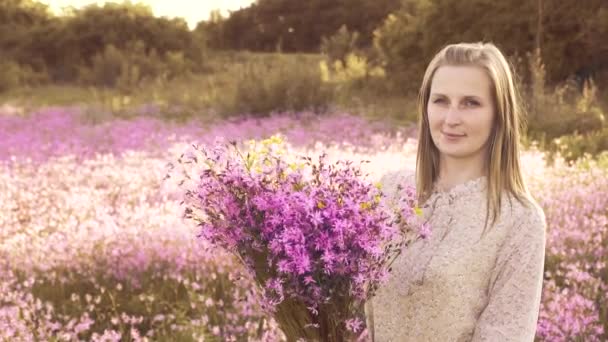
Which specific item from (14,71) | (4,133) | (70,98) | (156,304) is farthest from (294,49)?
(156,304)

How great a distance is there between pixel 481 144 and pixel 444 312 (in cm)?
56

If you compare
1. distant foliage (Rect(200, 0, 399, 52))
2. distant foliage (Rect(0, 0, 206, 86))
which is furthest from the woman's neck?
distant foliage (Rect(200, 0, 399, 52))

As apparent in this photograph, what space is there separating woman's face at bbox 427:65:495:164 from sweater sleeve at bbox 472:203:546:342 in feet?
0.94

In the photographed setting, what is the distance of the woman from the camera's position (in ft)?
7.47

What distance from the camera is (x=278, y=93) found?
15.1 meters

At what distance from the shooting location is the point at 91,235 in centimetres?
603

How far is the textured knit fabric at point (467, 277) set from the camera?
2.26 metres

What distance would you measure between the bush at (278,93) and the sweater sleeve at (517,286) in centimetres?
1257

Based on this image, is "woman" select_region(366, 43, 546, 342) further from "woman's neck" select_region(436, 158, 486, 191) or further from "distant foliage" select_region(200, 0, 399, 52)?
"distant foliage" select_region(200, 0, 399, 52)

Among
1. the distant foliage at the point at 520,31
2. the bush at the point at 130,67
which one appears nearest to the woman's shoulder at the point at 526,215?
the distant foliage at the point at 520,31

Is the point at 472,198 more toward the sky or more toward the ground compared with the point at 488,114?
more toward the ground

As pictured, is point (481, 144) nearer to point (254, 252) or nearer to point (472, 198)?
point (472, 198)

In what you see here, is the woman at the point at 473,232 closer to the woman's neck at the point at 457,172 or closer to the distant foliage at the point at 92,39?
the woman's neck at the point at 457,172

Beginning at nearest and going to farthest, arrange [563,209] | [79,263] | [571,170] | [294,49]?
[79,263]
[563,209]
[571,170]
[294,49]
